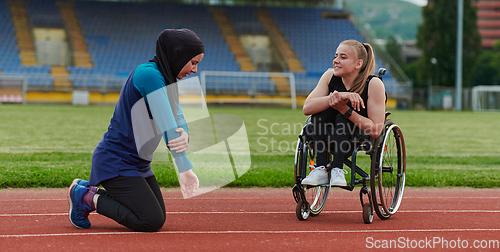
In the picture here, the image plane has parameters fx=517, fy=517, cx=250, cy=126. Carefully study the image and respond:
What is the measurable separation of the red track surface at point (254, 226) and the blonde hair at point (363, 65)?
1081 millimetres

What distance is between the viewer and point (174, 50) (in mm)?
3445

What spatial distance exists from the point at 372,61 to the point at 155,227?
6.89 ft

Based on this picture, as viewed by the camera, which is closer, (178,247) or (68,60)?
(178,247)

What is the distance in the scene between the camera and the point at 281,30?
35406 millimetres

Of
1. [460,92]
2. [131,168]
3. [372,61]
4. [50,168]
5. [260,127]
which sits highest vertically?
[372,61]

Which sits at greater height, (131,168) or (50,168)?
(131,168)

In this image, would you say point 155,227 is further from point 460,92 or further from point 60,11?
point 60,11

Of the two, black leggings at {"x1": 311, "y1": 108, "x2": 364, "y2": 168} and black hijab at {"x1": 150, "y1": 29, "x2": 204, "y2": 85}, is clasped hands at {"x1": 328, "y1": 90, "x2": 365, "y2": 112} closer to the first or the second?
black leggings at {"x1": 311, "y1": 108, "x2": 364, "y2": 168}

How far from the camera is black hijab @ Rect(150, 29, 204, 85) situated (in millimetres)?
3428

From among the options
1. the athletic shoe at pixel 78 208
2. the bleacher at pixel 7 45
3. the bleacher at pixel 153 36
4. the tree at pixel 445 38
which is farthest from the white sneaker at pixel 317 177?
the tree at pixel 445 38

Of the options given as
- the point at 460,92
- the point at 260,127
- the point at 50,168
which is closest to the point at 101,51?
the point at 260,127

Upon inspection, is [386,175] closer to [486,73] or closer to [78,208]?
[78,208]

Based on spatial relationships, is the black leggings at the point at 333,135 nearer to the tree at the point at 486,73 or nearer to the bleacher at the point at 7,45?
the bleacher at the point at 7,45

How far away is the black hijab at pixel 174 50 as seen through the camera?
3.43m
